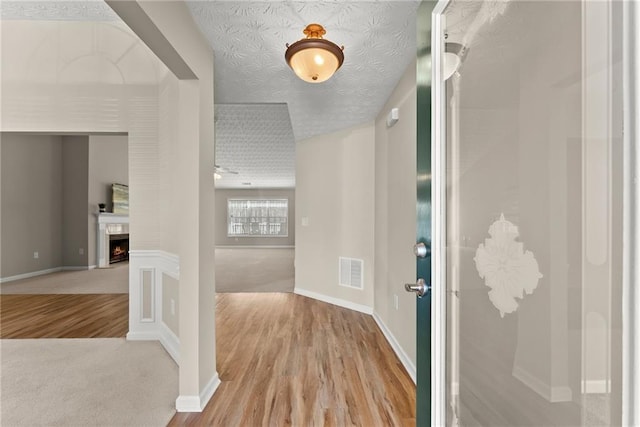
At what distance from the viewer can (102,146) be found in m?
6.83

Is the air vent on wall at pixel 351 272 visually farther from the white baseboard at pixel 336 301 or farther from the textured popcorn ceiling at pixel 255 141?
the textured popcorn ceiling at pixel 255 141

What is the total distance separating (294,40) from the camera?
2.01 metres

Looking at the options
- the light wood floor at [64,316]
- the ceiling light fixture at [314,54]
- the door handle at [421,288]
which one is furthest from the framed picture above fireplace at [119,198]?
the door handle at [421,288]

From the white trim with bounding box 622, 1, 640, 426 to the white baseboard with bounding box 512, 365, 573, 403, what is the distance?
4.7 inches

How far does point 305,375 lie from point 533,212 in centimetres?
197

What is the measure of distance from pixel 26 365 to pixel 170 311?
108 centimetres

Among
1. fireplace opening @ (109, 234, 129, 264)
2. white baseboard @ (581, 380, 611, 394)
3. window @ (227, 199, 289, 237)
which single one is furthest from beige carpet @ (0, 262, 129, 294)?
window @ (227, 199, 289, 237)

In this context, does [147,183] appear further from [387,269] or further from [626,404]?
[626,404]

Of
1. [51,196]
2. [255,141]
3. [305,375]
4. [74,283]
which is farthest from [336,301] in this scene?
[51,196]

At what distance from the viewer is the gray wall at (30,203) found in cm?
530

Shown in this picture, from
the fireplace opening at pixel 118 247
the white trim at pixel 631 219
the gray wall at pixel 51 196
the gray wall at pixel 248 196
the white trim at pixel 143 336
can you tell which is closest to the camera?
the white trim at pixel 631 219

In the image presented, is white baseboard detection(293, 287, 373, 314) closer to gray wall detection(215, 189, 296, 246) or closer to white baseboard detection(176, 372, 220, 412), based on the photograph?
white baseboard detection(176, 372, 220, 412)

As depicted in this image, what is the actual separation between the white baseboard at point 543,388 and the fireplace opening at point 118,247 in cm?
831

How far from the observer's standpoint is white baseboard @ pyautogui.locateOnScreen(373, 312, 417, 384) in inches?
85.0
